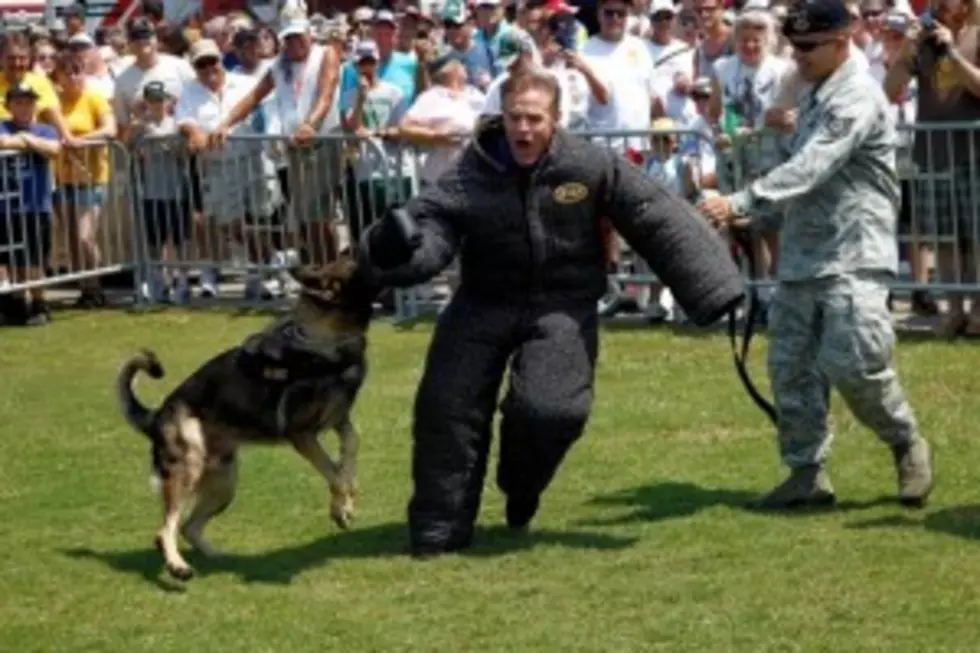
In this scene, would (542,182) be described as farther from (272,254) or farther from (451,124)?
(272,254)

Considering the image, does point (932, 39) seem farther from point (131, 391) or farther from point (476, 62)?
point (476, 62)

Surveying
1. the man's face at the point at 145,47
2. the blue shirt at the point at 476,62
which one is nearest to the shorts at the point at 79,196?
the man's face at the point at 145,47

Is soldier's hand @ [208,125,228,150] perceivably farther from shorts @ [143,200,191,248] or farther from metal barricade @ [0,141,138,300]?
metal barricade @ [0,141,138,300]

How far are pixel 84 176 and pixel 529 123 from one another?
8815 mm

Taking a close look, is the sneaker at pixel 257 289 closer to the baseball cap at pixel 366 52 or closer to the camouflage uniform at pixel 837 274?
the baseball cap at pixel 366 52

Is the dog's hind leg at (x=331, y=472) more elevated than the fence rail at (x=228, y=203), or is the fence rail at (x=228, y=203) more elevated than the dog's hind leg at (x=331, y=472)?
the fence rail at (x=228, y=203)

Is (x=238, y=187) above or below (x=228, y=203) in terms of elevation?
above

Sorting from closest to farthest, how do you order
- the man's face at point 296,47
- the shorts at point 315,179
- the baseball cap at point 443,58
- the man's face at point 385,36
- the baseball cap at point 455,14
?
1. the baseball cap at point 443,58
2. the shorts at point 315,179
3. the man's face at point 296,47
4. the man's face at point 385,36
5. the baseball cap at point 455,14

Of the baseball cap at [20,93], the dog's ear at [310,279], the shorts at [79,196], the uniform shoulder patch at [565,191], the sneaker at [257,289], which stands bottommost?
the sneaker at [257,289]

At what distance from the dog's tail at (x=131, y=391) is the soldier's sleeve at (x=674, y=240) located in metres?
1.74

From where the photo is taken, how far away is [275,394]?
8461 millimetres

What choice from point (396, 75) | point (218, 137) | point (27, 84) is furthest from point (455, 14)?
point (27, 84)

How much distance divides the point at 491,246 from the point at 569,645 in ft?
5.91

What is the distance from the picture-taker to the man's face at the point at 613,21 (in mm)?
15289
